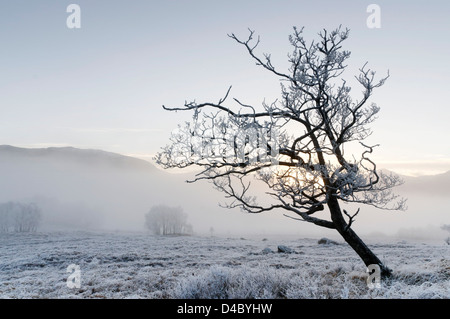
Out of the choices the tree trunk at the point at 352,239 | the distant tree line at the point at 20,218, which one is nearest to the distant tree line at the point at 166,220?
the distant tree line at the point at 20,218

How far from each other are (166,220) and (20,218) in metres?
34.5

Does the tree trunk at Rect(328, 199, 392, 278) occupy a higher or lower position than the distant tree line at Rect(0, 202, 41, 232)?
higher

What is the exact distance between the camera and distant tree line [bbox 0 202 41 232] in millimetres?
76875

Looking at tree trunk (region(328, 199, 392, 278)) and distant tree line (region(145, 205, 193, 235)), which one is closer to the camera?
tree trunk (region(328, 199, 392, 278))

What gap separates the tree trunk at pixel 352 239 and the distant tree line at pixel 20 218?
8273cm

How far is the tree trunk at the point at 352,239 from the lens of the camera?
11.2 m

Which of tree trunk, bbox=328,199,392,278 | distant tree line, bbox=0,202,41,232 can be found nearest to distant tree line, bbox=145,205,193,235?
distant tree line, bbox=0,202,41,232

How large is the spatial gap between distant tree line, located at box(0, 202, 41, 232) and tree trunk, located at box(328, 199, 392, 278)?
82.7 m

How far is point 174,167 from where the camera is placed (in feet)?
39.8

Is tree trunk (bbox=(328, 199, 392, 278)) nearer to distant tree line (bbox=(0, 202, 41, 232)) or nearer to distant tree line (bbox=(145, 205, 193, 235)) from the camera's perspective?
distant tree line (bbox=(145, 205, 193, 235))

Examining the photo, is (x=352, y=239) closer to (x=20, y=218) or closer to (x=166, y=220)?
(x=166, y=220)
